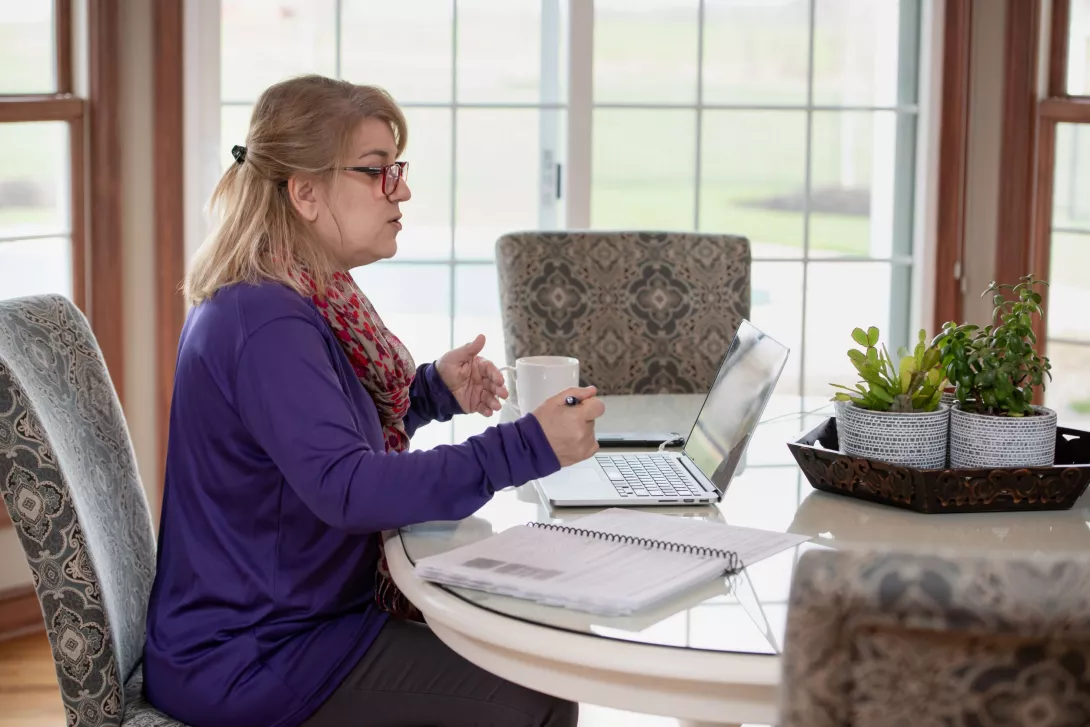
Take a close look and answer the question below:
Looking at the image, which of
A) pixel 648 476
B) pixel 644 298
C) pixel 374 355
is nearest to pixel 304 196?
pixel 374 355

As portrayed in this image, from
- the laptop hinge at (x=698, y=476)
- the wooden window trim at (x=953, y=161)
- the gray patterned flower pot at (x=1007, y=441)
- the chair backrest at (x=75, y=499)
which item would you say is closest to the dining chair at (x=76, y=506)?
the chair backrest at (x=75, y=499)

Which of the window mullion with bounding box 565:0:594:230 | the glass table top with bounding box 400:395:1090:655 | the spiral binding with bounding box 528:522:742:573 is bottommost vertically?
the glass table top with bounding box 400:395:1090:655

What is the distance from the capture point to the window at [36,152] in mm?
3109

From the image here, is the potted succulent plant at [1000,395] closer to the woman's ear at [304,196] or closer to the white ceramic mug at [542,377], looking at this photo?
the white ceramic mug at [542,377]

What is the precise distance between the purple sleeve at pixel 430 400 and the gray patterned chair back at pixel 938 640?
1.33 metres

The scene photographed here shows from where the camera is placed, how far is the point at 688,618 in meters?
1.16

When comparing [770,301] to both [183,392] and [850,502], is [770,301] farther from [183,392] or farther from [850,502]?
[183,392]

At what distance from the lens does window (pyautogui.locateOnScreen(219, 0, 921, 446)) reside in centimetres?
346

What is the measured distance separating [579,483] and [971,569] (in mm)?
1034

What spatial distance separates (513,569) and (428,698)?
1.07 feet

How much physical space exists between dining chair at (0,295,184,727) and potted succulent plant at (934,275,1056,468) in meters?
0.99

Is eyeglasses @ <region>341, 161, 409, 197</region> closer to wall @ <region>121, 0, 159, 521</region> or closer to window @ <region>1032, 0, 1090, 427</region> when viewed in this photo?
wall @ <region>121, 0, 159, 521</region>

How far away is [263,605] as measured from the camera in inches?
58.5

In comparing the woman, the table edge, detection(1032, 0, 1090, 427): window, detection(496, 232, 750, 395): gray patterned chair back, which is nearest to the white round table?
the table edge
